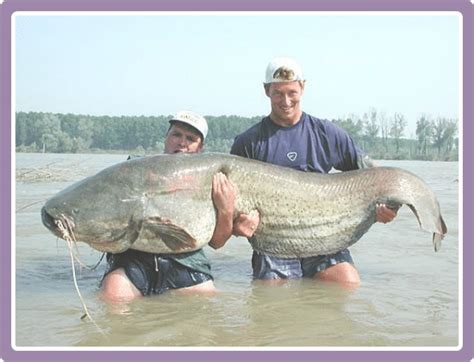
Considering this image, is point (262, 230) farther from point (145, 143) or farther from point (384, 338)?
point (145, 143)

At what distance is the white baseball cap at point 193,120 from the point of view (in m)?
4.98

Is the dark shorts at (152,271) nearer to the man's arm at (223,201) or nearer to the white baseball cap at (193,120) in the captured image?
the man's arm at (223,201)

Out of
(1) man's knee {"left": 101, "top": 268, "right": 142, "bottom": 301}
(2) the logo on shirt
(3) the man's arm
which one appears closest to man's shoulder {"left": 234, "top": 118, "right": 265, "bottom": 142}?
(2) the logo on shirt

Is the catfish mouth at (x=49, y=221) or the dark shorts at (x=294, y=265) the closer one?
the catfish mouth at (x=49, y=221)

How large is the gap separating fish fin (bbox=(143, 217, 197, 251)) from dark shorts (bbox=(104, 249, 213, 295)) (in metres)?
0.28

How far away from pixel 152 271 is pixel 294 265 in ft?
4.81

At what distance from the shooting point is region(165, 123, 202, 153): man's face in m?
5.06

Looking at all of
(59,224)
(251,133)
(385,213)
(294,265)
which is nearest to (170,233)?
(59,224)

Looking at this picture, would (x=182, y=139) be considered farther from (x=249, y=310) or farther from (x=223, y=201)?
(x=249, y=310)

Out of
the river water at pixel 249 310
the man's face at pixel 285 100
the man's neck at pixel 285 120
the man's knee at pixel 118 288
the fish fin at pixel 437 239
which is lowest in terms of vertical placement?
the river water at pixel 249 310

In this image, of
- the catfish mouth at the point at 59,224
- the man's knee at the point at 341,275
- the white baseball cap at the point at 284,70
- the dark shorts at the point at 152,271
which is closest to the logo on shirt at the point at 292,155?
the white baseball cap at the point at 284,70

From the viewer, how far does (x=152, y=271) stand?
4867 millimetres

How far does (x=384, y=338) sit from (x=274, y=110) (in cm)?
237

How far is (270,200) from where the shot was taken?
15.5 feet
